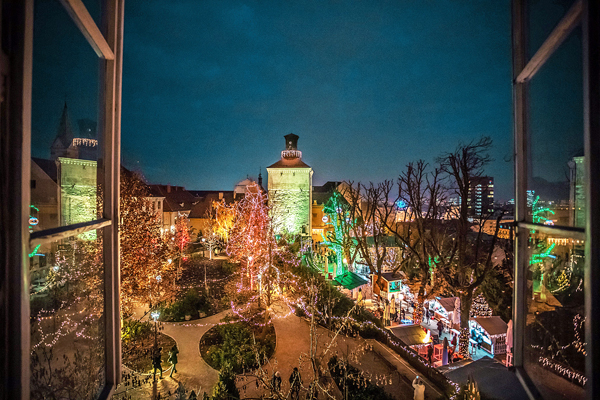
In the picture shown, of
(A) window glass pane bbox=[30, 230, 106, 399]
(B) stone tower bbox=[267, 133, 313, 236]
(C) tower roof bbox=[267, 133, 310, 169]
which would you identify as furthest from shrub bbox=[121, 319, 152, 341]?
(C) tower roof bbox=[267, 133, 310, 169]

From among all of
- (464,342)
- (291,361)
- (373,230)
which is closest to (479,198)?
(373,230)

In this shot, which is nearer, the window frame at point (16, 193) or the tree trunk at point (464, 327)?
the window frame at point (16, 193)

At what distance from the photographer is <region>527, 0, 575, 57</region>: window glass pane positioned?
65.5 inches

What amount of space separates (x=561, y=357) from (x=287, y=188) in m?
29.9

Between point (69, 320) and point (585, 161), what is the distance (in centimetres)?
274

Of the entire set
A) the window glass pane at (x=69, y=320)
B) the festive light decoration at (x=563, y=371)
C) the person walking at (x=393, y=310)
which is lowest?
the person walking at (x=393, y=310)

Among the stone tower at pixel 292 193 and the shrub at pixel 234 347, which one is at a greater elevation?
the stone tower at pixel 292 193

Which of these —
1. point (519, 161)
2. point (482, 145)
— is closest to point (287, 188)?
point (482, 145)

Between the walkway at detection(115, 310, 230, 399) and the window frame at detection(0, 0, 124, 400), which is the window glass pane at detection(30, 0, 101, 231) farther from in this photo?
the walkway at detection(115, 310, 230, 399)

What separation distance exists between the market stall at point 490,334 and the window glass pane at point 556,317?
10.2m

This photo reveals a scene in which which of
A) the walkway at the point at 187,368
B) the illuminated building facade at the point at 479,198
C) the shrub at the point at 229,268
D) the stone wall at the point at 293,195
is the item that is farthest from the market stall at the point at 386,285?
the stone wall at the point at 293,195

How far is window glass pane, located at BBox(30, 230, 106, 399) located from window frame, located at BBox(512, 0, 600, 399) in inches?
95.6

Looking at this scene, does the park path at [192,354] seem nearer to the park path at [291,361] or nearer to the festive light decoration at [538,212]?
the park path at [291,361]

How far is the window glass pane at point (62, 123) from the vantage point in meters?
1.32
